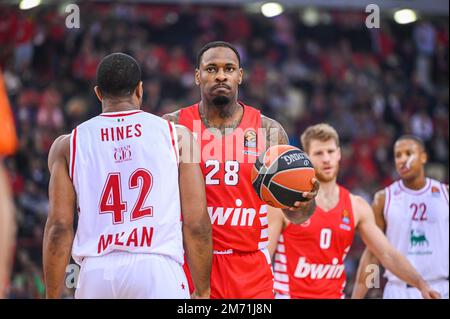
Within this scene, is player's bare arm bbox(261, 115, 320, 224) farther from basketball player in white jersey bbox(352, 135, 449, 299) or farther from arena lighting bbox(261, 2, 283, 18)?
arena lighting bbox(261, 2, 283, 18)

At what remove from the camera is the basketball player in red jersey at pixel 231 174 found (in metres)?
6.55

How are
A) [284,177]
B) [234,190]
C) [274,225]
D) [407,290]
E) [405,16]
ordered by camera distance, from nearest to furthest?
[284,177] < [234,190] < [274,225] < [407,290] < [405,16]

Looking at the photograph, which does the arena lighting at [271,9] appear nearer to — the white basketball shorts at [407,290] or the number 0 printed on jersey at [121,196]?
the white basketball shorts at [407,290]

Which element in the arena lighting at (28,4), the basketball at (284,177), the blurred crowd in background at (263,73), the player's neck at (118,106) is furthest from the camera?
the arena lighting at (28,4)

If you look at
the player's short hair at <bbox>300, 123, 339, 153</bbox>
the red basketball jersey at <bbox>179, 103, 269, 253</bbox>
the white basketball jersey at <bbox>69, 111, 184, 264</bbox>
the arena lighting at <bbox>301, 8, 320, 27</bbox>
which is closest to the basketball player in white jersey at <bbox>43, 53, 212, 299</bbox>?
the white basketball jersey at <bbox>69, 111, 184, 264</bbox>

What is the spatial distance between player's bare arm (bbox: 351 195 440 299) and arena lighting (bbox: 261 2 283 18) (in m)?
11.8

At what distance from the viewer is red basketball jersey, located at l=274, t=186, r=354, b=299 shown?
26.6 ft

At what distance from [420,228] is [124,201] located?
5.37 metres

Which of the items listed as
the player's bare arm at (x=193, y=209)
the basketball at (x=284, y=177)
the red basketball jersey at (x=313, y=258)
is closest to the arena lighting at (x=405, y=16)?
the red basketball jersey at (x=313, y=258)

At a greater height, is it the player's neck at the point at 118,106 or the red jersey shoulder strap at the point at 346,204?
Answer: the player's neck at the point at 118,106

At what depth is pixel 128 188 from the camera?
511cm

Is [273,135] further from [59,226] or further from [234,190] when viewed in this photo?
[59,226]

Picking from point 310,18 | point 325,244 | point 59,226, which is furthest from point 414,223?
point 310,18
